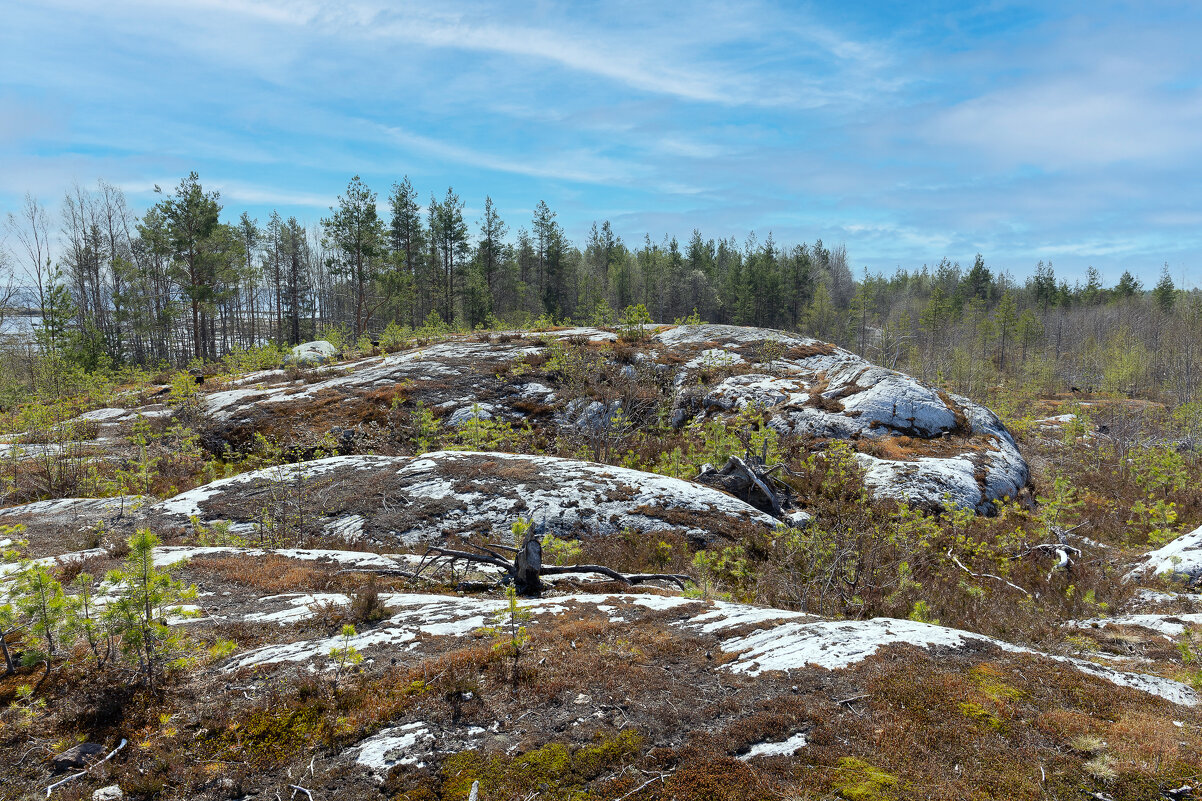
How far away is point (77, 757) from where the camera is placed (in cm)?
297

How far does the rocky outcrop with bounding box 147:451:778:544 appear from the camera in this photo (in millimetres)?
8820

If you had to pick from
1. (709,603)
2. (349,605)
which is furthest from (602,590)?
(349,605)

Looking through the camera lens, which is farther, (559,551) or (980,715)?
(559,551)

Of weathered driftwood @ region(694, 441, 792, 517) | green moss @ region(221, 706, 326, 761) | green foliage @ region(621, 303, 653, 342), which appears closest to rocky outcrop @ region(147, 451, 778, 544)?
weathered driftwood @ region(694, 441, 792, 517)

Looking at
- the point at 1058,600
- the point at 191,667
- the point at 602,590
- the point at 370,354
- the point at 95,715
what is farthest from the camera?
the point at 370,354

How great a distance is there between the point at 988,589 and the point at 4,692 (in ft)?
35.1

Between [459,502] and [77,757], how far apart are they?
6.30 meters

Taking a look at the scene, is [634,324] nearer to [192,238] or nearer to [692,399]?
[692,399]

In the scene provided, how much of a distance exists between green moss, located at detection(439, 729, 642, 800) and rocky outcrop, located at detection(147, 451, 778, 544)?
569cm

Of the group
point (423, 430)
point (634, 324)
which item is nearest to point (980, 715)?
point (423, 430)

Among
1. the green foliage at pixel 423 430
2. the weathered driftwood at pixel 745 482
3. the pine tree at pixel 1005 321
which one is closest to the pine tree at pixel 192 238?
the green foliage at pixel 423 430

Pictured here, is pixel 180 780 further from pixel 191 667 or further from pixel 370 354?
pixel 370 354

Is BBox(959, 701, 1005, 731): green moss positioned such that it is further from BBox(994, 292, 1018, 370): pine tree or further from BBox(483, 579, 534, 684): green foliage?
BBox(994, 292, 1018, 370): pine tree

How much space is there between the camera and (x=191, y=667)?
3.84 m
